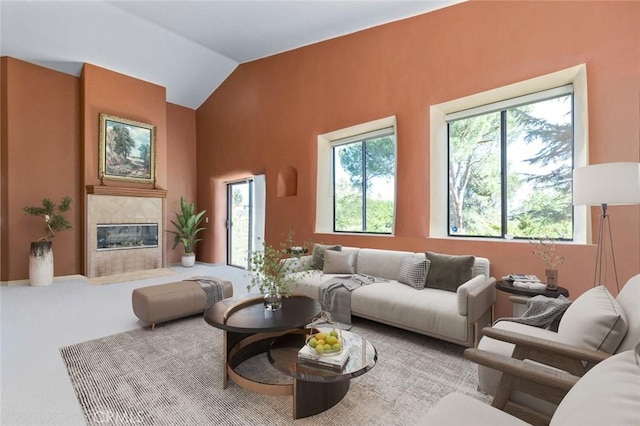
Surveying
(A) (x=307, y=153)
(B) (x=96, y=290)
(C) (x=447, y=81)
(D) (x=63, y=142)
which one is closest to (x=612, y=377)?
(C) (x=447, y=81)

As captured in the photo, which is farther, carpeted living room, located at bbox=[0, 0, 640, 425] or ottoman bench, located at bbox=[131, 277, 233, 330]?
ottoman bench, located at bbox=[131, 277, 233, 330]

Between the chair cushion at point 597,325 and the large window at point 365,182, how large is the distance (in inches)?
112

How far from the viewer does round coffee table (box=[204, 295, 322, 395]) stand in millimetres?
1979

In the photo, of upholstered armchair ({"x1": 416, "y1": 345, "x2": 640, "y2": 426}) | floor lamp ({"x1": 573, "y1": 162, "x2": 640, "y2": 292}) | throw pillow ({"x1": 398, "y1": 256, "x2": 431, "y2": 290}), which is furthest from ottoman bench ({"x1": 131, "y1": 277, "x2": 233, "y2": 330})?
floor lamp ({"x1": 573, "y1": 162, "x2": 640, "y2": 292})

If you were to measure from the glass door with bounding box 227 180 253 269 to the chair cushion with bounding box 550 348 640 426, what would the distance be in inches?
256

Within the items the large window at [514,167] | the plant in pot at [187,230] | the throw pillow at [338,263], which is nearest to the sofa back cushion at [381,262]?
the throw pillow at [338,263]

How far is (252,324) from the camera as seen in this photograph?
209 cm

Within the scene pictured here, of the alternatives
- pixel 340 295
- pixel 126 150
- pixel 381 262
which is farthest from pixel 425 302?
pixel 126 150

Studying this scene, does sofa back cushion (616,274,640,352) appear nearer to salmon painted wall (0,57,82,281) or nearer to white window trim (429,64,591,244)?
white window trim (429,64,591,244)

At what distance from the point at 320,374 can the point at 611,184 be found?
8.02 feet

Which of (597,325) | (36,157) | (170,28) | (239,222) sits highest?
(170,28)

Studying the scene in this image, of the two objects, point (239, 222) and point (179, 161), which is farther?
point (179, 161)

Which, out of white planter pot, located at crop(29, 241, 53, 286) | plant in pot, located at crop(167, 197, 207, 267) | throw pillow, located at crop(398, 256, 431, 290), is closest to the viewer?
throw pillow, located at crop(398, 256, 431, 290)

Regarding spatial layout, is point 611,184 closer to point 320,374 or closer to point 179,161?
point 320,374
